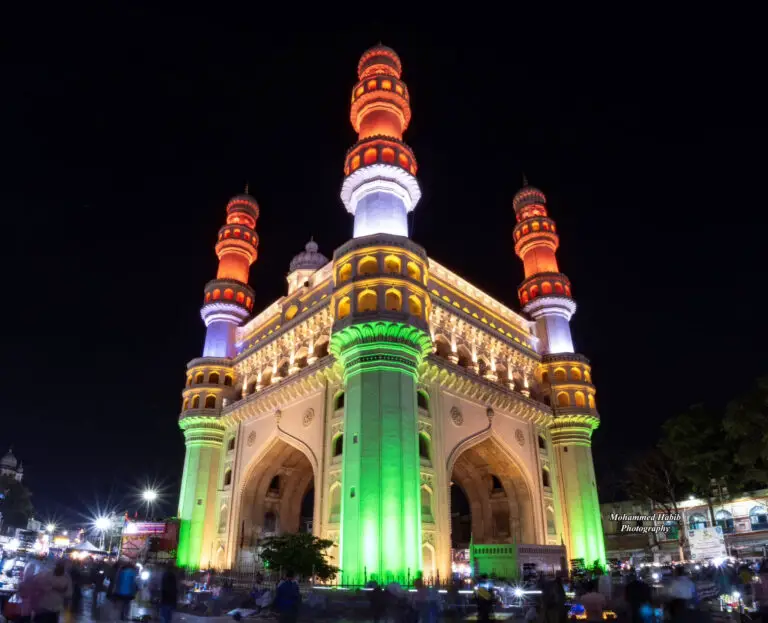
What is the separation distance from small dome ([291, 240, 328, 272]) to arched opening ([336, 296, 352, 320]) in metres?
18.2

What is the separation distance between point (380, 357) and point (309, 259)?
2301cm

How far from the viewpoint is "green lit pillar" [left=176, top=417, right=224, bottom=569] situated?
3444 centimetres

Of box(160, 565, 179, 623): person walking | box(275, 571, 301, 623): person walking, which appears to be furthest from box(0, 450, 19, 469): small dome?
box(275, 571, 301, 623): person walking

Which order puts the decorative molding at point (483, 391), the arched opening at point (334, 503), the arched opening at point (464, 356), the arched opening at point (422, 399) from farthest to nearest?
the arched opening at point (464, 356), the decorative molding at point (483, 391), the arched opening at point (422, 399), the arched opening at point (334, 503)

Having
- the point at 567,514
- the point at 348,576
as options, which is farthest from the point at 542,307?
the point at 348,576

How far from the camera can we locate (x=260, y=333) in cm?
3878

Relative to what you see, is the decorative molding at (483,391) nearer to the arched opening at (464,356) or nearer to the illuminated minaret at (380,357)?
the arched opening at (464,356)

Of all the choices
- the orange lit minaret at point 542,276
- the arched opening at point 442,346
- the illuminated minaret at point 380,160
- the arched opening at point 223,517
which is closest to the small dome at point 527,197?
the orange lit minaret at point 542,276

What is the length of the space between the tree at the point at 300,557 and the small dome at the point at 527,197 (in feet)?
105

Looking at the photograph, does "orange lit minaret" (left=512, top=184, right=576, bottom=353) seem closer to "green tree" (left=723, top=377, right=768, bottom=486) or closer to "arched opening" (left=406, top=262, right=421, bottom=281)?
"green tree" (left=723, top=377, right=768, bottom=486)

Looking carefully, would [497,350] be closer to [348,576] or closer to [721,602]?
[348,576]

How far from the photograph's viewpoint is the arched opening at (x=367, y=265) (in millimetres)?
28734

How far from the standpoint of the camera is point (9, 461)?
9738 cm

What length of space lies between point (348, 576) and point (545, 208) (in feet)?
108
